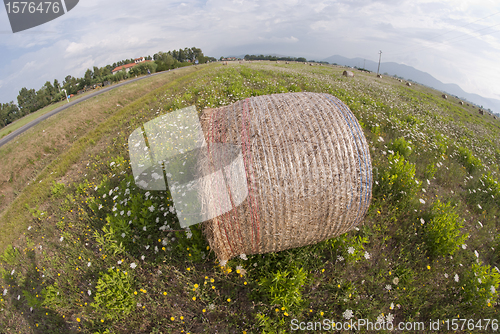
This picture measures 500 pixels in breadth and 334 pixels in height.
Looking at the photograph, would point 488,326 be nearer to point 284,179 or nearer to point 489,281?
point 489,281

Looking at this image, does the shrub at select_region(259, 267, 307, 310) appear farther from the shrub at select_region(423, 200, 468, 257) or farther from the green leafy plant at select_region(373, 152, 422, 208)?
the green leafy plant at select_region(373, 152, 422, 208)

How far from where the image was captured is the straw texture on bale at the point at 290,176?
3.48 meters

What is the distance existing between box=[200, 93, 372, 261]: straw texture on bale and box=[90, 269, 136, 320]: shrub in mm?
1875

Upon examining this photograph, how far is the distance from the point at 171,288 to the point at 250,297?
1.62 m

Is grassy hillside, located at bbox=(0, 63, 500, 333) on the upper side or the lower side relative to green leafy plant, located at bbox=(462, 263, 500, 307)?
upper

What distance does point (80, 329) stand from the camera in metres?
3.76

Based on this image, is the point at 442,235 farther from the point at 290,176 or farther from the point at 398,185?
the point at 290,176

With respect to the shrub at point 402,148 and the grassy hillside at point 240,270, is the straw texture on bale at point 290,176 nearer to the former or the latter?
the grassy hillside at point 240,270

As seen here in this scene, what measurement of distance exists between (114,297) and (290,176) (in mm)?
3891

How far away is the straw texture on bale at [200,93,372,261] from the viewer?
348 centimetres

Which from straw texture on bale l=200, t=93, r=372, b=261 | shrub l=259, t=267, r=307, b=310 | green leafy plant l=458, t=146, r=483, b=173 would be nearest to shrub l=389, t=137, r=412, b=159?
green leafy plant l=458, t=146, r=483, b=173

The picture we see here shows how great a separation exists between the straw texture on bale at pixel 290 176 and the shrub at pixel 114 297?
188 cm

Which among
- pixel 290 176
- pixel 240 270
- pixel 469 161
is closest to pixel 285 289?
pixel 240 270

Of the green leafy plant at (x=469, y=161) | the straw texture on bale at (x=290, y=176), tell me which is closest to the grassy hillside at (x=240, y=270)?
the straw texture on bale at (x=290, y=176)
